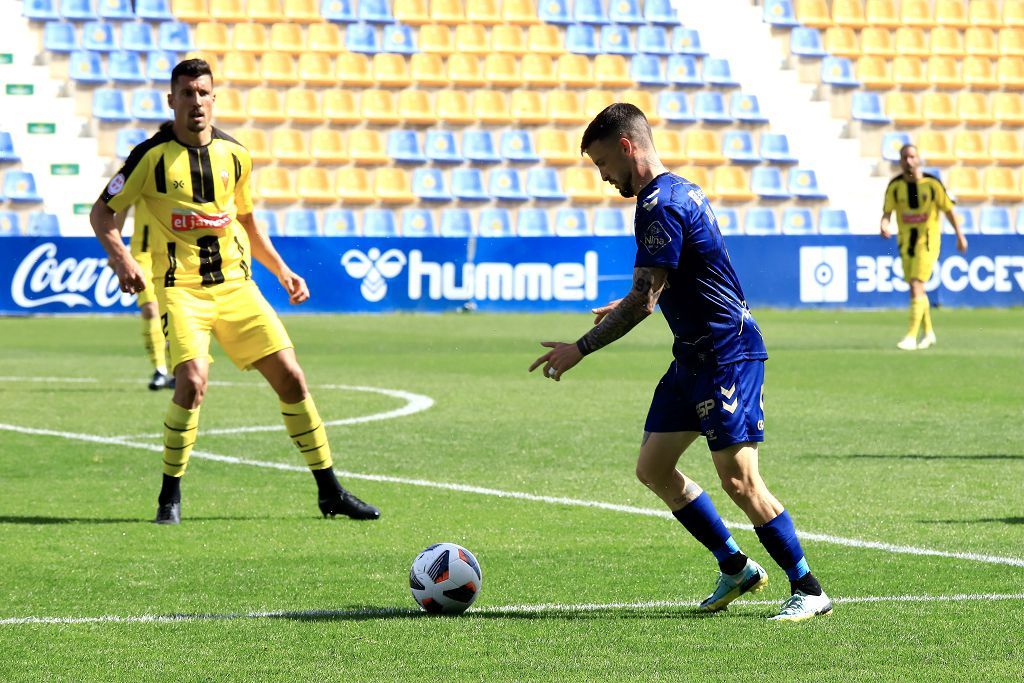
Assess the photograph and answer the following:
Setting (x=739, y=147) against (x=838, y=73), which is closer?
(x=739, y=147)

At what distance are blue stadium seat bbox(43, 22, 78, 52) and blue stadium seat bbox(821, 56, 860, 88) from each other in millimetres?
13714

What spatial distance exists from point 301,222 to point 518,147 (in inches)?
172

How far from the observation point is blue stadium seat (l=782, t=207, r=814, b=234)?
29641mm

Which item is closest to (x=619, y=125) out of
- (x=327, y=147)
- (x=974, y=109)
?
(x=327, y=147)

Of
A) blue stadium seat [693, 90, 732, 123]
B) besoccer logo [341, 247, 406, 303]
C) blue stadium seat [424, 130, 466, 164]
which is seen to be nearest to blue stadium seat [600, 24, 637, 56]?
blue stadium seat [693, 90, 732, 123]

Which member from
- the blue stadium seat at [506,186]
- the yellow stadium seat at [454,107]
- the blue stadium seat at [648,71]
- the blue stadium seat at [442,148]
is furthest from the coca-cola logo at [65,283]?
the blue stadium seat at [648,71]

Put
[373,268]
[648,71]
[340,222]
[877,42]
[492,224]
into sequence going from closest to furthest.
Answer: [373,268]
[340,222]
[492,224]
[648,71]
[877,42]

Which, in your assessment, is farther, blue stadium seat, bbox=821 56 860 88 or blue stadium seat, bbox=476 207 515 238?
blue stadium seat, bbox=821 56 860 88

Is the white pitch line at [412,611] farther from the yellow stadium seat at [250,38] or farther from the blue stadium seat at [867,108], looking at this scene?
the blue stadium seat at [867,108]

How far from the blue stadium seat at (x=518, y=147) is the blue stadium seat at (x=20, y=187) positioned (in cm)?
808

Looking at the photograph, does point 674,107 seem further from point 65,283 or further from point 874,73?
point 65,283

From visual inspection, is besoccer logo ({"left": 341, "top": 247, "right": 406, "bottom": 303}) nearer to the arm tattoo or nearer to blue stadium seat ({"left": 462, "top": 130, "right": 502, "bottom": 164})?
blue stadium seat ({"left": 462, "top": 130, "right": 502, "bottom": 164})

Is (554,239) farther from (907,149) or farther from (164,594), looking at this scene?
(164,594)

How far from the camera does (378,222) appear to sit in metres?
27.9
